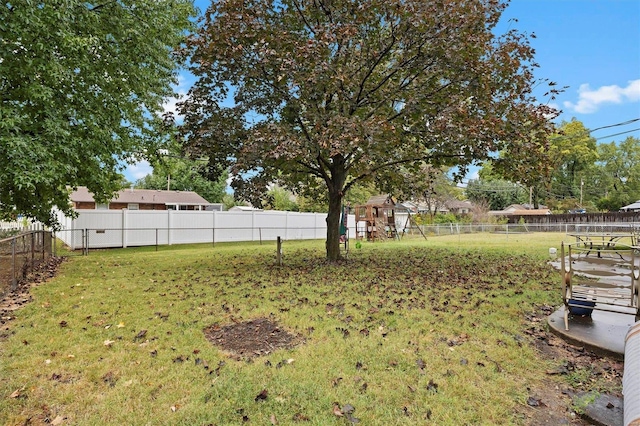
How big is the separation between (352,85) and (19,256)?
8.57 metres

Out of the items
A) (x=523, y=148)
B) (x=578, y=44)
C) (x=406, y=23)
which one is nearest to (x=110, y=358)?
(x=406, y=23)

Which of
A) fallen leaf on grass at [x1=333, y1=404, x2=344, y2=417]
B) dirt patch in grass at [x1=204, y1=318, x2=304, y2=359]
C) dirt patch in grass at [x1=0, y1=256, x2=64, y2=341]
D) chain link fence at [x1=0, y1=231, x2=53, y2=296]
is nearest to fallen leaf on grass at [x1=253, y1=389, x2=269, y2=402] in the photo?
fallen leaf on grass at [x1=333, y1=404, x2=344, y2=417]

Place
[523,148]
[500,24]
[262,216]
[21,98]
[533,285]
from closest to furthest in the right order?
[533,285], [21,98], [523,148], [500,24], [262,216]

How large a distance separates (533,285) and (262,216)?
639 inches

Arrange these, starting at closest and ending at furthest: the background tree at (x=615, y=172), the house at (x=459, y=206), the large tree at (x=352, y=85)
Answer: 1. the large tree at (x=352, y=85)
2. the house at (x=459, y=206)
3. the background tree at (x=615, y=172)

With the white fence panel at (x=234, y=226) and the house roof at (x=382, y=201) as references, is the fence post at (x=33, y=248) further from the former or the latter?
the house roof at (x=382, y=201)

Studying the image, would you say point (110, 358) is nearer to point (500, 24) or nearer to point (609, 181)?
point (500, 24)

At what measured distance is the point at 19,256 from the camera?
25.8 feet

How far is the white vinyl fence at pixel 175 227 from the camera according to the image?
53.3 ft

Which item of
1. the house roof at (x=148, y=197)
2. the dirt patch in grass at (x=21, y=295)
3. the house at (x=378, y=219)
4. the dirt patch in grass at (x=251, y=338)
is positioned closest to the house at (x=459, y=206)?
the house at (x=378, y=219)

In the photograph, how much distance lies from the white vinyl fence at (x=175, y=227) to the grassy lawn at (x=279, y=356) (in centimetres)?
959

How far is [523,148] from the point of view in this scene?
9125mm

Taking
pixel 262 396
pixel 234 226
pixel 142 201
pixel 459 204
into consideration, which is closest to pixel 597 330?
pixel 262 396

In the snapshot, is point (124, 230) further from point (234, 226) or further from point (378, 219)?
point (378, 219)
